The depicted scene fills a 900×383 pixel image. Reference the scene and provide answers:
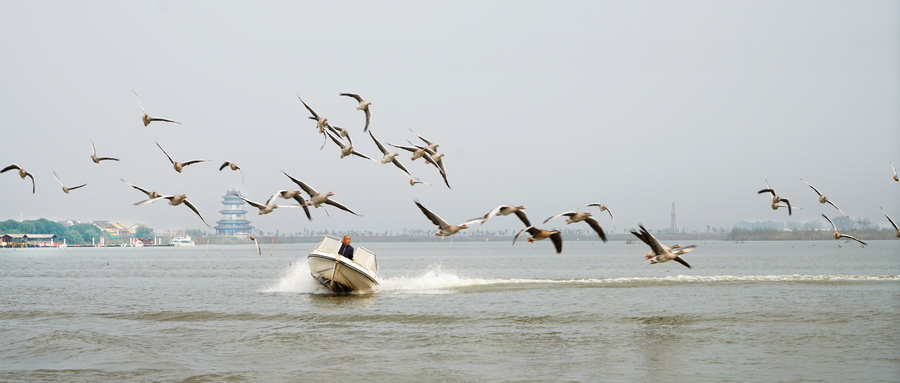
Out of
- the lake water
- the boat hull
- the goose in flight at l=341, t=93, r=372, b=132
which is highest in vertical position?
the goose in flight at l=341, t=93, r=372, b=132

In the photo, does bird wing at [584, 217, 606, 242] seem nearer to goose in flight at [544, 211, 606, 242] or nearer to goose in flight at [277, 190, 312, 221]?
goose in flight at [544, 211, 606, 242]

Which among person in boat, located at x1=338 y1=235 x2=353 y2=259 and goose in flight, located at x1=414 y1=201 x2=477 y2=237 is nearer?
goose in flight, located at x1=414 y1=201 x2=477 y2=237

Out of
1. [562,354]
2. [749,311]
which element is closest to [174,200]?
[562,354]

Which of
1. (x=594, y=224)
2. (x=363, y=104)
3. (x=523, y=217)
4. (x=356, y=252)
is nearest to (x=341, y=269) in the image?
(x=356, y=252)

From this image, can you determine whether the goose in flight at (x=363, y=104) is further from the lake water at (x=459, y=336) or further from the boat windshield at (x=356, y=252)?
the boat windshield at (x=356, y=252)

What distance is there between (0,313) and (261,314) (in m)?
10.3

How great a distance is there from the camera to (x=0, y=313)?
102ft

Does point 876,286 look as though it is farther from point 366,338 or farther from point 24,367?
point 24,367

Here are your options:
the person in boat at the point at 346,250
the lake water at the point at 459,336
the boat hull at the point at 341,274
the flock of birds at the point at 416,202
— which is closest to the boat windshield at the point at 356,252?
the boat hull at the point at 341,274

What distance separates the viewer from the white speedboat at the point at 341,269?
1384 inches

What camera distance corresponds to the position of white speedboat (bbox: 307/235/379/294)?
35156 millimetres

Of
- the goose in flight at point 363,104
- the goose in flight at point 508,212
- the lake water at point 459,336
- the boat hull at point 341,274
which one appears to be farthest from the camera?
the boat hull at point 341,274

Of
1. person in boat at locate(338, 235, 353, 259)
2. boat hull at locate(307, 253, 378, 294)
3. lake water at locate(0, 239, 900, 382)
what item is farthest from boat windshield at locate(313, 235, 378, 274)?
lake water at locate(0, 239, 900, 382)

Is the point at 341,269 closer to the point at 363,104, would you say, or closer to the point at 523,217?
the point at 363,104
